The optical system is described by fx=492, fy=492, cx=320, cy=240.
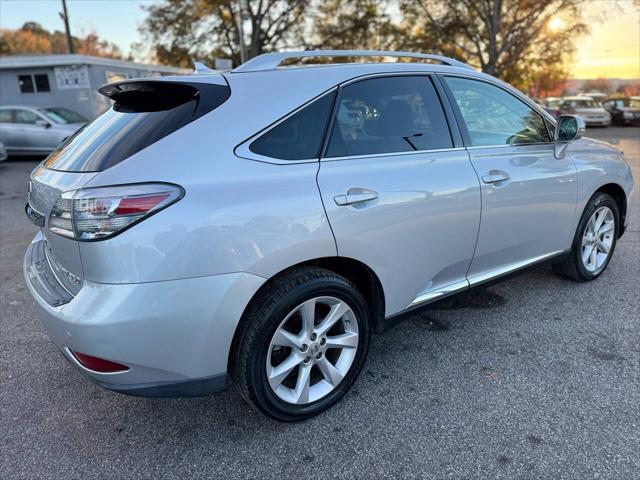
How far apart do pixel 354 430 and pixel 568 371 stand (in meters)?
1.34

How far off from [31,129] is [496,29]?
68.0 ft

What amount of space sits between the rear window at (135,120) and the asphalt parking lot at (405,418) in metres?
1.29

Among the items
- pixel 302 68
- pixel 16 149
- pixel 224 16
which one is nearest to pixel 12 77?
pixel 16 149

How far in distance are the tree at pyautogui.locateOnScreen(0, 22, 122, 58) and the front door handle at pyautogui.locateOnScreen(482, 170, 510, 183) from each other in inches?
1987

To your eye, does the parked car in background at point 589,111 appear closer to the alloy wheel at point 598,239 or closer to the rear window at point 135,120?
the alloy wheel at point 598,239

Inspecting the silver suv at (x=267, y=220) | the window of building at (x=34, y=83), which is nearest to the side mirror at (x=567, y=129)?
the silver suv at (x=267, y=220)

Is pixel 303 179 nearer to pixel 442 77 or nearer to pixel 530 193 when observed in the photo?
pixel 442 77

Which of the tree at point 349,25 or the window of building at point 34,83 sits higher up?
the tree at point 349,25

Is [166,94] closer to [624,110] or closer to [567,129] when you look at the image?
[567,129]

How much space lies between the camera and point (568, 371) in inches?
111

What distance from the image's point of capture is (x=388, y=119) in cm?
269

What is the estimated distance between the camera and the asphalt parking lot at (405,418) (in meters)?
2.17

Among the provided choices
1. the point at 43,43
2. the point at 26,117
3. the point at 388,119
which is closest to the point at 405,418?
the point at 388,119

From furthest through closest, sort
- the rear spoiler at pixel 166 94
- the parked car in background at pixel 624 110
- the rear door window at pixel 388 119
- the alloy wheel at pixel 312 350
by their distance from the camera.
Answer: the parked car in background at pixel 624 110
the rear door window at pixel 388 119
the alloy wheel at pixel 312 350
the rear spoiler at pixel 166 94
